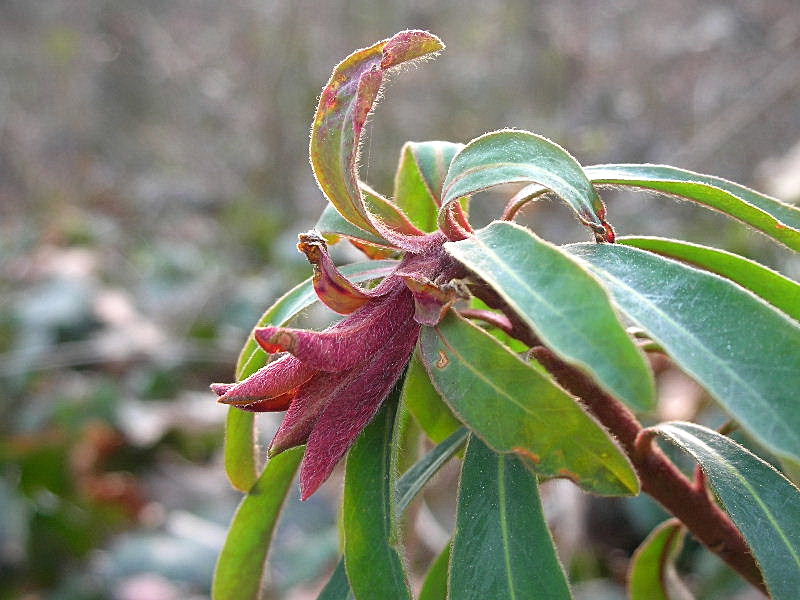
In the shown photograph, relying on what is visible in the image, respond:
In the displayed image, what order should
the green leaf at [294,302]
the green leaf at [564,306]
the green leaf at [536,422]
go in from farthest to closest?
the green leaf at [294,302] < the green leaf at [536,422] < the green leaf at [564,306]

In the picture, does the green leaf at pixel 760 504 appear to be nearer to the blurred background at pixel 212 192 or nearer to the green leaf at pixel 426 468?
the green leaf at pixel 426 468

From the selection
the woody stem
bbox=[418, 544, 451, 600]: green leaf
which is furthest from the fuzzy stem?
bbox=[418, 544, 451, 600]: green leaf

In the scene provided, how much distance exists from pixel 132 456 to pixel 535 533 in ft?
8.32

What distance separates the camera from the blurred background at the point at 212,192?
239 cm

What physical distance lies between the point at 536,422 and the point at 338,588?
36 centimetres

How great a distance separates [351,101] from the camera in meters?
0.67

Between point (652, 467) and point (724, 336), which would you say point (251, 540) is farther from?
point (724, 336)

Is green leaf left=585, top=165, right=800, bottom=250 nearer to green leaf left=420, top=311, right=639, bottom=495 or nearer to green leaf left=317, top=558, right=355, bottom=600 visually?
green leaf left=420, top=311, right=639, bottom=495

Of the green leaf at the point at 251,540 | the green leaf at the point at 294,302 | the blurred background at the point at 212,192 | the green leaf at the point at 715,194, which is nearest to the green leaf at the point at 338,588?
the green leaf at the point at 251,540

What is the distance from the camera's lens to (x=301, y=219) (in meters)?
6.02

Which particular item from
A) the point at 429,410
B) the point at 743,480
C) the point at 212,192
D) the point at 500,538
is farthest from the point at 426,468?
the point at 212,192

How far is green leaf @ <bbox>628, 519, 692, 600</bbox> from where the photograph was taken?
3.37 feet

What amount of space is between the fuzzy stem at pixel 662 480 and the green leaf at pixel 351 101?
244 mm

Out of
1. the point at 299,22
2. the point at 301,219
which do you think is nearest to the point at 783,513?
the point at 301,219
